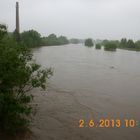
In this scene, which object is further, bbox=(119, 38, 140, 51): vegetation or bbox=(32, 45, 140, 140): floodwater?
bbox=(119, 38, 140, 51): vegetation

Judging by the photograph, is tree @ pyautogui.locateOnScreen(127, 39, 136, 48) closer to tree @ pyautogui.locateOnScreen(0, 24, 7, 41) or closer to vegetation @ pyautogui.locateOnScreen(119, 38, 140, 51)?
A: vegetation @ pyautogui.locateOnScreen(119, 38, 140, 51)

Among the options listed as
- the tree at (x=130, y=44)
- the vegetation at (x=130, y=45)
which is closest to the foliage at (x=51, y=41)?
the vegetation at (x=130, y=45)

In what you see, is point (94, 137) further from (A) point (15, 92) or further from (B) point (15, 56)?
(B) point (15, 56)

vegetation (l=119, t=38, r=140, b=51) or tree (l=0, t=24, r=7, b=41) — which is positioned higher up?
vegetation (l=119, t=38, r=140, b=51)
